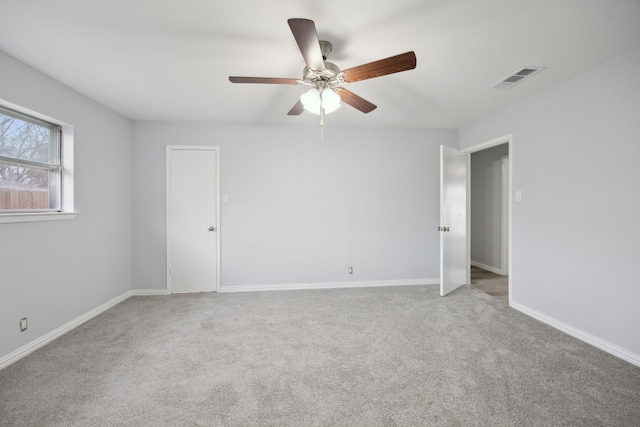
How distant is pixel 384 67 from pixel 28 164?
118 inches

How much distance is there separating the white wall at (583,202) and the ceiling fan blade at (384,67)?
74.5 inches

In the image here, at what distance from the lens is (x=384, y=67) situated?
165 cm

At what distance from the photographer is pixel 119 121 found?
11.0ft

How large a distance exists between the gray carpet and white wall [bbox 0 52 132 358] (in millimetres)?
310

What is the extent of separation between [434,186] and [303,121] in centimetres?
217

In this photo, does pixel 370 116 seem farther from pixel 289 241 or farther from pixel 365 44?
pixel 289 241

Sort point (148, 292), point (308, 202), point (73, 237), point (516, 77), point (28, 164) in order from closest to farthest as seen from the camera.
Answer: point (28, 164), point (516, 77), point (73, 237), point (148, 292), point (308, 202)

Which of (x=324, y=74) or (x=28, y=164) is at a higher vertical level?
(x=324, y=74)

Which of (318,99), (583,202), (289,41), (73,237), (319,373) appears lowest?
(319,373)

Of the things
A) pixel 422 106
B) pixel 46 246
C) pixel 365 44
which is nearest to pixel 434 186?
pixel 422 106

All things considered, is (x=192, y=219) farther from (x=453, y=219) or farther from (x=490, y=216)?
(x=490, y=216)

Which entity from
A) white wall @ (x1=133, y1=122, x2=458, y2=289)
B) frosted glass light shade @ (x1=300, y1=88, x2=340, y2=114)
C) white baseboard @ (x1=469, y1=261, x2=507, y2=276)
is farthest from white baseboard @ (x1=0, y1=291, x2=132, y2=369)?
white baseboard @ (x1=469, y1=261, x2=507, y2=276)

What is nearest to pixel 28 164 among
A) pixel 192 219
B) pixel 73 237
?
pixel 73 237

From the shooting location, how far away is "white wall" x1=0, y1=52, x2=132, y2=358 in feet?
6.86
